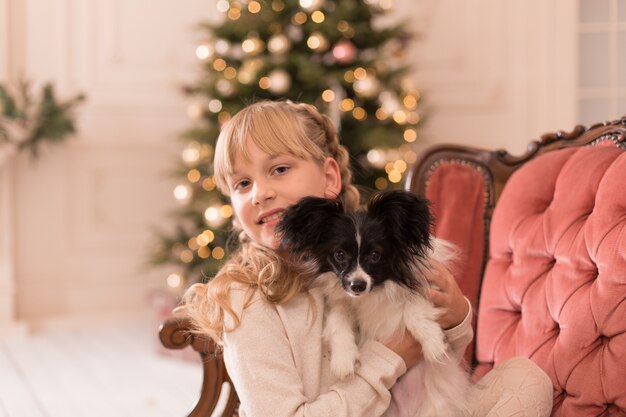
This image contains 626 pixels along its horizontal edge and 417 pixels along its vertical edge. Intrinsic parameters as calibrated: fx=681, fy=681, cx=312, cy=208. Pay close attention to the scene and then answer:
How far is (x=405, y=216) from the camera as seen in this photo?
1.70 meters

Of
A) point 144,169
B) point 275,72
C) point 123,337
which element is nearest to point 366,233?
point 275,72

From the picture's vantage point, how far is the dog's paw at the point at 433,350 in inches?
68.7

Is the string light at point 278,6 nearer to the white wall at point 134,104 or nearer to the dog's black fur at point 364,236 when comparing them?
the white wall at point 134,104

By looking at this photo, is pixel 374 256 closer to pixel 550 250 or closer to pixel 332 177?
pixel 332 177

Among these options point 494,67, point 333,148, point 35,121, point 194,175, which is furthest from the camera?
point 494,67

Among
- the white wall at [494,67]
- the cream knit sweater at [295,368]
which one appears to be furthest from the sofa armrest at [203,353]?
the white wall at [494,67]

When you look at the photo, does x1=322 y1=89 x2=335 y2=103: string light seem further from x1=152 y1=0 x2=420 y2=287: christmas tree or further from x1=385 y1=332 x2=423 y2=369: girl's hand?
x1=385 y1=332 x2=423 y2=369: girl's hand

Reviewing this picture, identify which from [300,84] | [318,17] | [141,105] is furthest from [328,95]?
[141,105]

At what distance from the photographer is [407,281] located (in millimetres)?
1787

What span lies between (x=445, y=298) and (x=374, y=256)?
0.24 meters

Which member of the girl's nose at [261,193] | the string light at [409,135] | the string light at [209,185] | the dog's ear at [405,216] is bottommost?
the string light at [209,185]

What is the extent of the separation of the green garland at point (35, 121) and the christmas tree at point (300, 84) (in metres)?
1.02

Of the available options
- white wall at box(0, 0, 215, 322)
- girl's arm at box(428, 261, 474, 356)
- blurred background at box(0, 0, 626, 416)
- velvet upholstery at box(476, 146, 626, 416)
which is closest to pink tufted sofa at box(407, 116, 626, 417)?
velvet upholstery at box(476, 146, 626, 416)

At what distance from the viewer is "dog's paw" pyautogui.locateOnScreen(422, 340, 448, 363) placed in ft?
5.73
